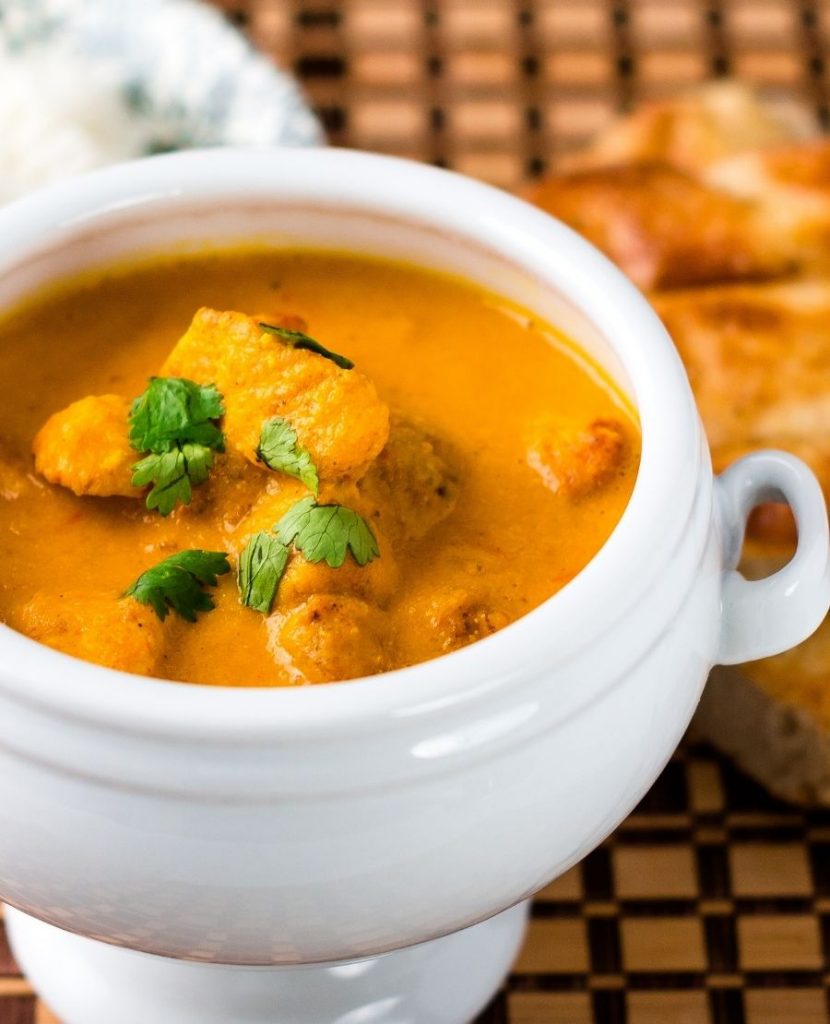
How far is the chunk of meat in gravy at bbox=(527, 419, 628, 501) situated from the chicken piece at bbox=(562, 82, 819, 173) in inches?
41.8

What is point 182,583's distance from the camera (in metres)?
1.24

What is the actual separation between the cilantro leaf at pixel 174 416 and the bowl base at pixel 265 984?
524mm

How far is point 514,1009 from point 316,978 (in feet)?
0.95

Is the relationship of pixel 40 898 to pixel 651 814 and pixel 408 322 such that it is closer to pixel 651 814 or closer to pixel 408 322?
pixel 408 322

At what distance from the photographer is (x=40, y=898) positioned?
1244 mm

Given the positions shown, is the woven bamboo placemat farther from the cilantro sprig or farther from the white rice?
the cilantro sprig

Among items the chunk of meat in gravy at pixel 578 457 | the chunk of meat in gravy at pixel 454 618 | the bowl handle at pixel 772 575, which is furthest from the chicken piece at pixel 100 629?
the bowl handle at pixel 772 575

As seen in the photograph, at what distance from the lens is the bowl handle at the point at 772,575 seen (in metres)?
1.36

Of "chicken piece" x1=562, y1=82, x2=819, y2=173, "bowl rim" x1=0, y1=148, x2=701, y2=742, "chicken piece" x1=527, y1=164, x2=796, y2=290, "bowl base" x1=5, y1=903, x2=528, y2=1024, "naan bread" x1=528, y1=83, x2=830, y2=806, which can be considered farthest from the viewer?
"chicken piece" x1=562, y1=82, x2=819, y2=173

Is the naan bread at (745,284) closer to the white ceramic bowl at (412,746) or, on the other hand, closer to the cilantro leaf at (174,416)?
the white ceramic bowl at (412,746)

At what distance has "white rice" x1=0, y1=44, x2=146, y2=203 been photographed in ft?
8.02

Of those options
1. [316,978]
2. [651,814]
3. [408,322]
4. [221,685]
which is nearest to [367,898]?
[221,685]

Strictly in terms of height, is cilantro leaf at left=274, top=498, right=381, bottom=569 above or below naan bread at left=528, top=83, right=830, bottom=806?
below

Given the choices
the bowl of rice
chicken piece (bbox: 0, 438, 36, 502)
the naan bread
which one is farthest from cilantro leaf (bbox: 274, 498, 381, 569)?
the bowl of rice
